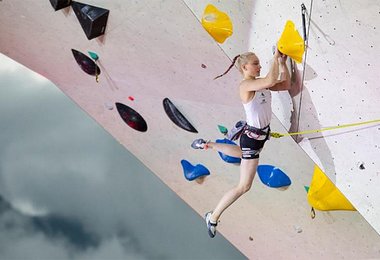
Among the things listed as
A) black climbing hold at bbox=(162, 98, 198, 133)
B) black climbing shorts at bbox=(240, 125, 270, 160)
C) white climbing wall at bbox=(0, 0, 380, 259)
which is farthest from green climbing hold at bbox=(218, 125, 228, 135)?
black climbing shorts at bbox=(240, 125, 270, 160)

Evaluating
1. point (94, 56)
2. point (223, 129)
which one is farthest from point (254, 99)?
point (94, 56)

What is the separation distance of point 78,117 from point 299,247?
1493 millimetres

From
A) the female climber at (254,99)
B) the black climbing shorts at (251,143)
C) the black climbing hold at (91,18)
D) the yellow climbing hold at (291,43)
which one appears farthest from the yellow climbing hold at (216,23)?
the black climbing hold at (91,18)

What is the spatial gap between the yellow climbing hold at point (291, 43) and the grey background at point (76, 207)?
6.14ft

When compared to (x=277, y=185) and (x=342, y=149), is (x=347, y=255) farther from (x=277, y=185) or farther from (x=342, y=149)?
(x=342, y=149)

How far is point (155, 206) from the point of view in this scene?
16.2 feet

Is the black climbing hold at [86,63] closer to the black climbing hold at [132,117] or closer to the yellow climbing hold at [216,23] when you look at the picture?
the black climbing hold at [132,117]

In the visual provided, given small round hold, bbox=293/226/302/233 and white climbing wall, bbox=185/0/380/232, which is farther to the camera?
small round hold, bbox=293/226/302/233

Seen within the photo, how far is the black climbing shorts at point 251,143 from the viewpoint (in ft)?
10.5

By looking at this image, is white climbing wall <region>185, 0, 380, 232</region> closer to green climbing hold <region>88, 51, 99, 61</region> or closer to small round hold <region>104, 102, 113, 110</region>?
green climbing hold <region>88, 51, 99, 61</region>

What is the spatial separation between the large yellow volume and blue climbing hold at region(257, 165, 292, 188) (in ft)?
0.43

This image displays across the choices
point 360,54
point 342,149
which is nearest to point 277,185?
point 342,149

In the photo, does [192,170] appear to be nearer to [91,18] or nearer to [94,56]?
[94,56]

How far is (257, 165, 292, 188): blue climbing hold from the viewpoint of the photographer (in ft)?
12.6
